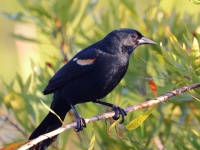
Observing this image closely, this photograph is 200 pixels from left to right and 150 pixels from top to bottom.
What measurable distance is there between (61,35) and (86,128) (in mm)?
495

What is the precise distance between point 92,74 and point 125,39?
0.84 ft

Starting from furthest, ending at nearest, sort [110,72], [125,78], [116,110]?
[125,78] → [110,72] → [116,110]

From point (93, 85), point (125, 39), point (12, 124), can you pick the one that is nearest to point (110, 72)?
point (93, 85)

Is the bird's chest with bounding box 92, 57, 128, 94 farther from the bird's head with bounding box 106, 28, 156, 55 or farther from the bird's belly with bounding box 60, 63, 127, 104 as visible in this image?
the bird's head with bounding box 106, 28, 156, 55

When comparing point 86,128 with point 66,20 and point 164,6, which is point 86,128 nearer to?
point 66,20

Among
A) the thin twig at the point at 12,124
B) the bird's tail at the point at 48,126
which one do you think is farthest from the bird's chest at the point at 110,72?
the thin twig at the point at 12,124

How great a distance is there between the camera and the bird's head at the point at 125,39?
8.72 ft

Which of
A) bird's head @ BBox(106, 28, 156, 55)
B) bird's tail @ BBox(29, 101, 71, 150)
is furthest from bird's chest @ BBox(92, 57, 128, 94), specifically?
bird's tail @ BBox(29, 101, 71, 150)

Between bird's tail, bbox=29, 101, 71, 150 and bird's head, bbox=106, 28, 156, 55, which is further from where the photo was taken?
bird's head, bbox=106, 28, 156, 55

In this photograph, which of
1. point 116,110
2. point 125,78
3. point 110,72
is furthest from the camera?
point 125,78

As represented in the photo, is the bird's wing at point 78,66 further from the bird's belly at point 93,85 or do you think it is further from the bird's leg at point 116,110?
the bird's leg at point 116,110

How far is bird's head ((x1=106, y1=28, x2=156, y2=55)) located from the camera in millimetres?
2658

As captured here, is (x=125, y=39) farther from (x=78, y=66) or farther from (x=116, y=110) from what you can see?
(x=116, y=110)

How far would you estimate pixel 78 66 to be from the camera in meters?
2.59
